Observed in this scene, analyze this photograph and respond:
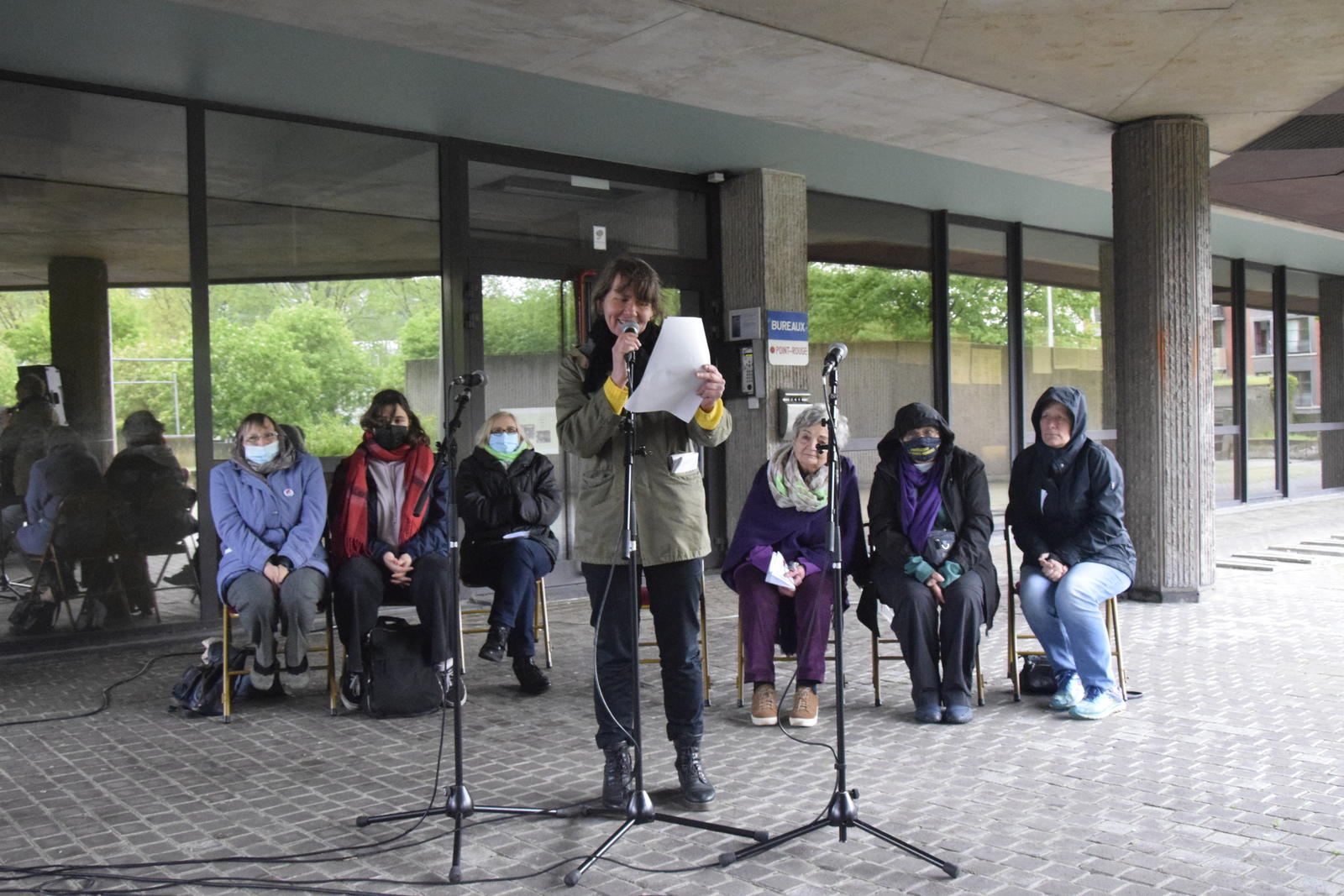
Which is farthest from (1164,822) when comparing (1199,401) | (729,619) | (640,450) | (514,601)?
(1199,401)

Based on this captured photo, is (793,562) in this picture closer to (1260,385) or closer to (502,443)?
(502,443)

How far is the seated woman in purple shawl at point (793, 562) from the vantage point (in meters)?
5.27

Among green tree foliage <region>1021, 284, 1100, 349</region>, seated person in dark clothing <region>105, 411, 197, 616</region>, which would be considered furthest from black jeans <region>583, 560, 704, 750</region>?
green tree foliage <region>1021, 284, 1100, 349</region>

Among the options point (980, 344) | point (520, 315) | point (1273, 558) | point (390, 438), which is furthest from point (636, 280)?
point (1273, 558)

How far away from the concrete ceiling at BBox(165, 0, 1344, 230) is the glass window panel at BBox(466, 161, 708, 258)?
1.56 metres

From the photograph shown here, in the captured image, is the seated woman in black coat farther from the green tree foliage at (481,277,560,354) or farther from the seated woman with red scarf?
the green tree foliage at (481,277,560,354)

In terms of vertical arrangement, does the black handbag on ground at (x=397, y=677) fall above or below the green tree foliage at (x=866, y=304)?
below

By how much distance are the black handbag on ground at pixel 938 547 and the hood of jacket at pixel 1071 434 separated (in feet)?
2.32

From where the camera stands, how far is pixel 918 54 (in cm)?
675

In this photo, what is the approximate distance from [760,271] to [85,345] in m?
4.91

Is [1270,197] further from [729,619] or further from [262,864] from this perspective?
[262,864]

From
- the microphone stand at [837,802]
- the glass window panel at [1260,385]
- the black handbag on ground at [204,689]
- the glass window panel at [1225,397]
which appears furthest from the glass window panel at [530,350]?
the glass window panel at [1260,385]

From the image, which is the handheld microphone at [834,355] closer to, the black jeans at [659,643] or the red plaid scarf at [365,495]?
the black jeans at [659,643]

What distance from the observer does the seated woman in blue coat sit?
553cm
